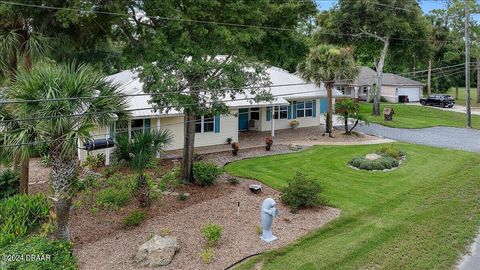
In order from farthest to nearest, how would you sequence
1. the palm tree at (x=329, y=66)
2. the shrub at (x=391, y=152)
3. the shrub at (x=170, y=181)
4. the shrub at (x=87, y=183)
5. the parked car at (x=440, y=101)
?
the parked car at (x=440, y=101) < the palm tree at (x=329, y=66) < the shrub at (x=391, y=152) < the shrub at (x=170, y=181) < the shrub at (x=87, y=183)

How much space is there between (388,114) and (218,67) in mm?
22712

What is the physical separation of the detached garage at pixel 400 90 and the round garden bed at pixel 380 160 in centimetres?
2927

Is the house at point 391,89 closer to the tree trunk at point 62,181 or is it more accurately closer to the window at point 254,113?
the window at point 254,113

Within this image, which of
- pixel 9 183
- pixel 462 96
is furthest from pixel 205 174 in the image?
pixel 462 96

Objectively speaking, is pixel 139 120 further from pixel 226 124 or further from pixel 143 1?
pixel 143 1

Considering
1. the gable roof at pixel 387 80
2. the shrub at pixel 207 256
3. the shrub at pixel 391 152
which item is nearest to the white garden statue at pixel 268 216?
the shrub at pixel 207 256

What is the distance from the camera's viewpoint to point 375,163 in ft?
61.5

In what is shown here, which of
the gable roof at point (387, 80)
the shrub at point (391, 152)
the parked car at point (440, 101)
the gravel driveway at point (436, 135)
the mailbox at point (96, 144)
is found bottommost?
the shrub at point (391, 152)

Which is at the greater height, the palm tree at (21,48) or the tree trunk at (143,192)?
the palm tree at (21,48)

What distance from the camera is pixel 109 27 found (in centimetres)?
1449

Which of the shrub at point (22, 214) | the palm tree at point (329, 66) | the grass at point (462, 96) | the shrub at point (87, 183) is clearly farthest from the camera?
the grass at point (462, 96)

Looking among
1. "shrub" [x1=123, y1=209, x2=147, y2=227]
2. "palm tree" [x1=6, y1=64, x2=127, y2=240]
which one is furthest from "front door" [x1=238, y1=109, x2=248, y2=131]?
"palm tree" [x1=6, y1=64, x2=127, y2=240]

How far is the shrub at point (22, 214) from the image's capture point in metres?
10.7

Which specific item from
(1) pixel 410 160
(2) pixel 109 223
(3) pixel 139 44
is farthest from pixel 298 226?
(1) pixel 410 160
